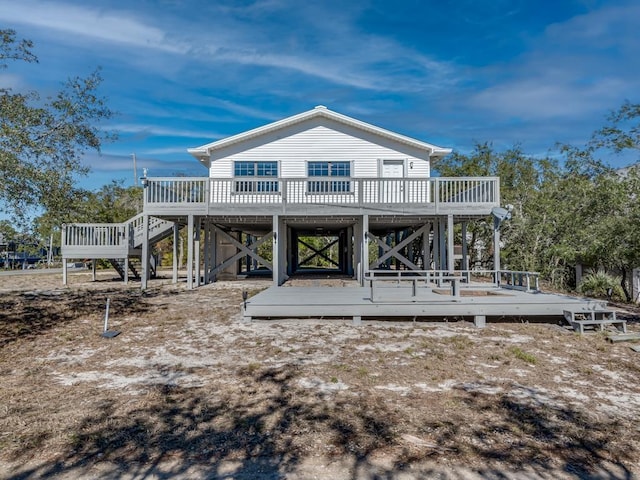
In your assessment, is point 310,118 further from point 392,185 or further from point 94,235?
point 94,235

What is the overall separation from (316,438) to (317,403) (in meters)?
0.79

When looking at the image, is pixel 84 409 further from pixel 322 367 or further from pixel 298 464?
pixel 322 367

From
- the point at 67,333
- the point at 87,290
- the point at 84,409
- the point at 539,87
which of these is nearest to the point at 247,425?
the point at 84,409

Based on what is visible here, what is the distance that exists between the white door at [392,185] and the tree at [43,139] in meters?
8.78

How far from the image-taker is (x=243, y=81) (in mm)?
23688

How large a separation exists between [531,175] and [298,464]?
23969 millimetres

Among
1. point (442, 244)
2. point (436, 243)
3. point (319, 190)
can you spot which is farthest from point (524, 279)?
point (319, 190)

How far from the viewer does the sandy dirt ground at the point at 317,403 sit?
9.98ft

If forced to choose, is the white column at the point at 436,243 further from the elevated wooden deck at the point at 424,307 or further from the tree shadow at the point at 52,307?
the tree shadow at the point at 52,307

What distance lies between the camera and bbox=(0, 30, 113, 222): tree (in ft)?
24.1

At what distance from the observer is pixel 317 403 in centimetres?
421

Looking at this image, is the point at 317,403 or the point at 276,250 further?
the point at 276,250

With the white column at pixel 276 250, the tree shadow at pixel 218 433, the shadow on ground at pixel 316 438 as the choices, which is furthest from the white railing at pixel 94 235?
the shadow on ground at pixel 316 438

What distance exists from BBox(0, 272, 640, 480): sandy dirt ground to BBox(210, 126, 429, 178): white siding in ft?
31.5
